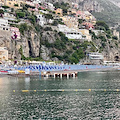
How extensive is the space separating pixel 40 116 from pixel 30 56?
99371 millimetres

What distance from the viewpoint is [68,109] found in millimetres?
40906

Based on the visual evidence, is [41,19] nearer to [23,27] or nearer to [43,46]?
[43,46]

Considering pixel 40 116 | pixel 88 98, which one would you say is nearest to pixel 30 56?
pixel 88 98

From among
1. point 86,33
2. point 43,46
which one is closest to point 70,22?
point 86,33

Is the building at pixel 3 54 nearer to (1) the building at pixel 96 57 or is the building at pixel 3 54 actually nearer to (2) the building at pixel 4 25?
(2) the building at pixel 4 25

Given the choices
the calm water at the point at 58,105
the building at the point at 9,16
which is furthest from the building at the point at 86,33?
the calm water at the point at 58,105

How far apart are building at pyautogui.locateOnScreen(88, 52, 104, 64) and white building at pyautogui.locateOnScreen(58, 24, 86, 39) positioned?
47.5 feet

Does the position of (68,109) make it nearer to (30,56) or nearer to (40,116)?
(40,116)

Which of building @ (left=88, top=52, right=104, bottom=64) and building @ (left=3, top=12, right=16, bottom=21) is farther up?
building @ (left=3, top=12, right=16, bottom=21)

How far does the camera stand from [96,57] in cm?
16750

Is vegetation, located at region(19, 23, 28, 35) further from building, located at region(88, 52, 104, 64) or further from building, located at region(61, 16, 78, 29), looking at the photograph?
building, located at region(61, 16, 78, 29)

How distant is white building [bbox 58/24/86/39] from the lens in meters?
170

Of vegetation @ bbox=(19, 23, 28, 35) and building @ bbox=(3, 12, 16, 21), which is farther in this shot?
building @ bbox=(3, 12, 16, 21)

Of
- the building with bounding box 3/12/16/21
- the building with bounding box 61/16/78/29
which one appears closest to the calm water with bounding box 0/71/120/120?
the building with bounding box 3/12/16/21
